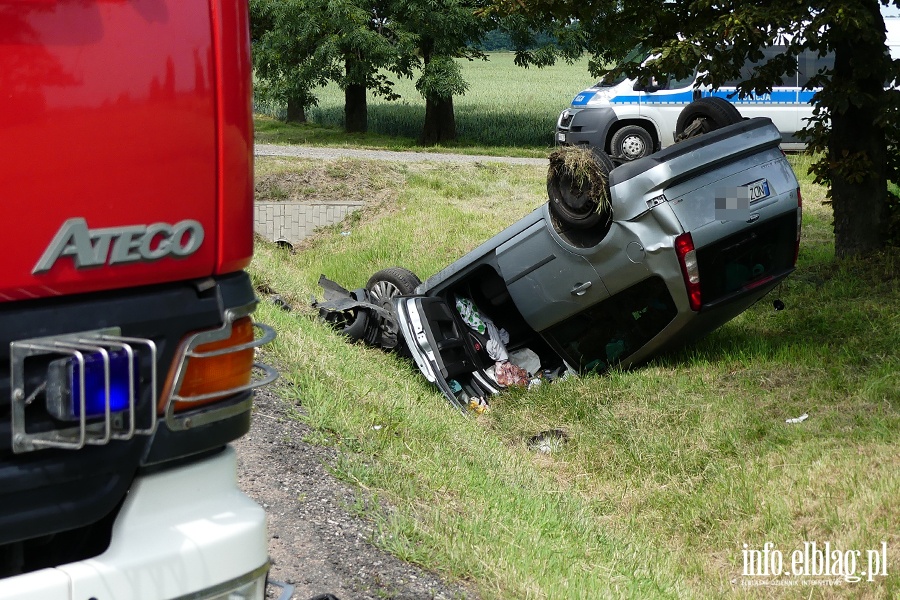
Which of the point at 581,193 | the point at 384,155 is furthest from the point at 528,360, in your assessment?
the point at 384,155

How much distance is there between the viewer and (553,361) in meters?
8.38

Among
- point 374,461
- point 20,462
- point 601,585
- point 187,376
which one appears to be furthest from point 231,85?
point 374,461

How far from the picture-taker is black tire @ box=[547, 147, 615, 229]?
23.1 feet

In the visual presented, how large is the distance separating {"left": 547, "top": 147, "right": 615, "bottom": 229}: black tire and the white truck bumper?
16.8 ft

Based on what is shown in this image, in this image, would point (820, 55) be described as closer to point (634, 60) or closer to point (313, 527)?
point (634, 60)

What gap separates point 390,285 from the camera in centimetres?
923

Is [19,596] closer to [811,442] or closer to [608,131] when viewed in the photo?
[811,442]

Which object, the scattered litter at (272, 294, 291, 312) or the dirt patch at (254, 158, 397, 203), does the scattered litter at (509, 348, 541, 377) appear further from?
the dirt patch at (254, 158, 397, 203)

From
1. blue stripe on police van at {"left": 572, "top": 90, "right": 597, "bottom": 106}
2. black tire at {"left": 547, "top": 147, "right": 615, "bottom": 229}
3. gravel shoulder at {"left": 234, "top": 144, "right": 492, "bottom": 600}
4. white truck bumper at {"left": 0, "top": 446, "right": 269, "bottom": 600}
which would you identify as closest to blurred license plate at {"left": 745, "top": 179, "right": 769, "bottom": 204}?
black tire at {"left": 547, "top": 147, "right": 615, "bottom": 229}

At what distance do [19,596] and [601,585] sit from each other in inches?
104

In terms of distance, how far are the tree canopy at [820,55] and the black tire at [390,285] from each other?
2.82 m

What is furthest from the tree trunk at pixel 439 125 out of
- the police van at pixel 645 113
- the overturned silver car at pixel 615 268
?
the overturned silver car at pixel 615 268

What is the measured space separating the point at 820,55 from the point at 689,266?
383 cm

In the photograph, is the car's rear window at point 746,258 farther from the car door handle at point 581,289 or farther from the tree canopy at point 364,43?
the tree canopy at point 364,43
